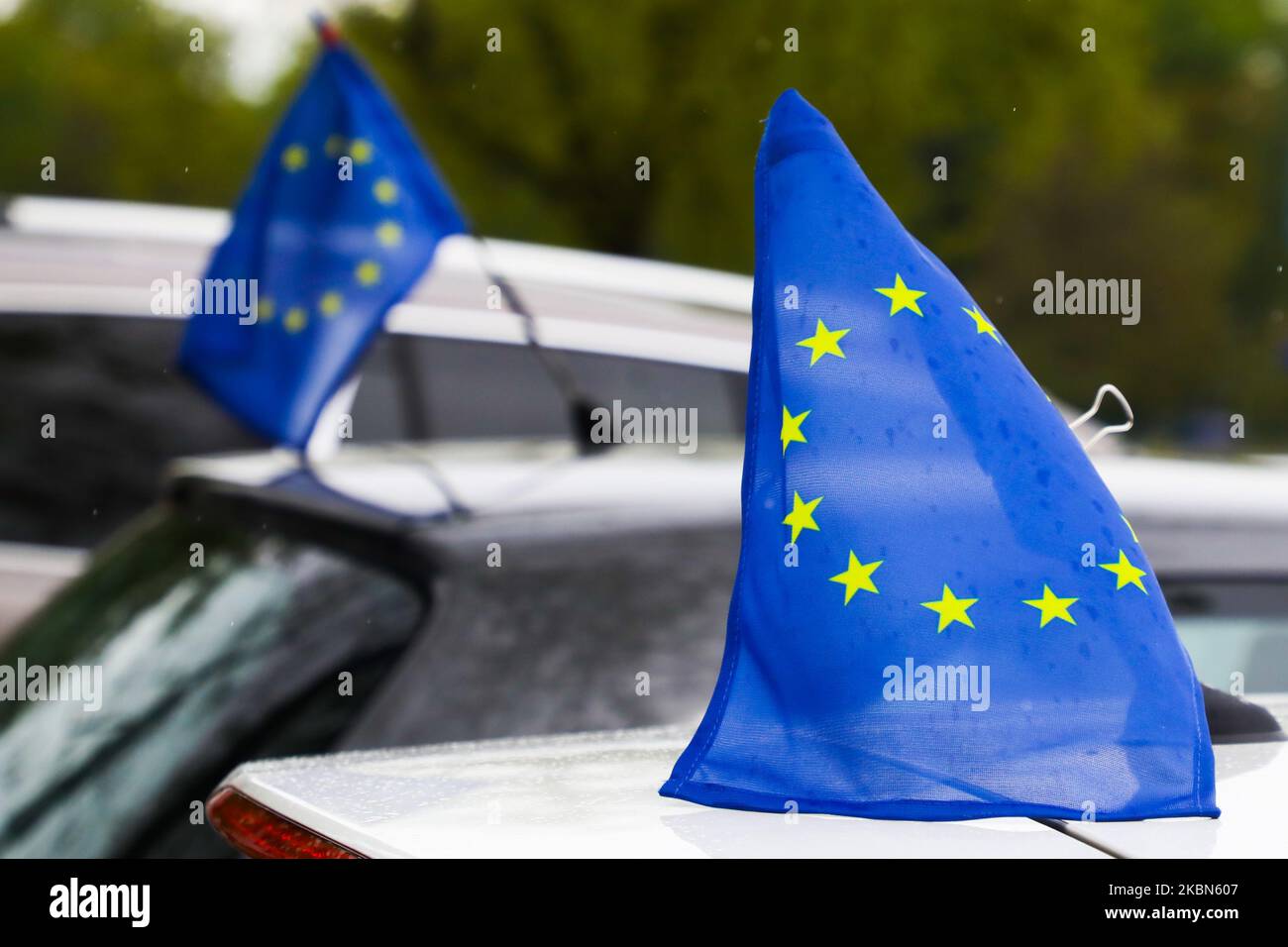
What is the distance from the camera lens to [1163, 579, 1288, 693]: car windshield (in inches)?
97.3

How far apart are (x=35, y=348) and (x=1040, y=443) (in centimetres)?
382

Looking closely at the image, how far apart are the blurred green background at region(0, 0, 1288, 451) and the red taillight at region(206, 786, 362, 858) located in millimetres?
12957

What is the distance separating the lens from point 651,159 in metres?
15.4

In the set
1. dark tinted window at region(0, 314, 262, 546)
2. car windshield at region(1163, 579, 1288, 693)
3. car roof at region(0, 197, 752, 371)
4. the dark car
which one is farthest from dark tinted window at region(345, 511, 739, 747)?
dark tinted window at region(0, 314, 262, 546)

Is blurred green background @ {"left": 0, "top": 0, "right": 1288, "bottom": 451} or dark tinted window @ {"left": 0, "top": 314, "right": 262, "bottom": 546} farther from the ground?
blurred green background @ {"left": 0, "top": 0, "right": 1288, "bottom": 451}

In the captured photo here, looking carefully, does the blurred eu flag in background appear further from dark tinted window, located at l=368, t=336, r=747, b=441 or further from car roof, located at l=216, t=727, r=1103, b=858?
car roof, located at l=216, t=727, r=1103, b=858

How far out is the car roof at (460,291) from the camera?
15.8 ft

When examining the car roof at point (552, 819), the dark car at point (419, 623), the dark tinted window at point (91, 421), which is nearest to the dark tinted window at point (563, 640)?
the dark car at point (419, 623)

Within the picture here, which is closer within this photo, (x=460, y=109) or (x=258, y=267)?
(x=258, y=267)

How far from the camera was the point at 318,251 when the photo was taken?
4.02 meters

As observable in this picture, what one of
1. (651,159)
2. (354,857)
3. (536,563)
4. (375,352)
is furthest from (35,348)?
(651,159)

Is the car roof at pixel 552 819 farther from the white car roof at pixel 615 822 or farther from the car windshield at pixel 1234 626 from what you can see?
the car windshield at pixel 1234 626

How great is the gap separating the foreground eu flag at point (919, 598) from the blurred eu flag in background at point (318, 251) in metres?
2.23

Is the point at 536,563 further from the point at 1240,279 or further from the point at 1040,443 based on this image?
the point at 1240,279
